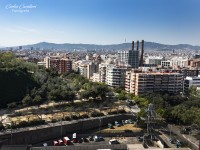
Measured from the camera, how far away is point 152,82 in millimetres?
39625

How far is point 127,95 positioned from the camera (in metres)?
36.5

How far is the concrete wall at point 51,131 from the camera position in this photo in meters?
21.3

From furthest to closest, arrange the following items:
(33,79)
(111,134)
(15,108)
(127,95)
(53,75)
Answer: (53,75) → (33,79) → (127,95) → (15,108) → (111,134)

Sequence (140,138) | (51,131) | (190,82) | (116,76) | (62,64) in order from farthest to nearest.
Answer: (62,64)
(190,82)
(116,76)
(51,131)
(140,138)

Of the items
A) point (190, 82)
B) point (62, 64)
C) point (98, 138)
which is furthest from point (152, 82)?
point (62, 64)

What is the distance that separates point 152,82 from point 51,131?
20088 millimetres

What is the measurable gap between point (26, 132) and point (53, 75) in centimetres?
2384

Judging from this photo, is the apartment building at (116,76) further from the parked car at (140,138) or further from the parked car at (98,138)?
the parked car at (98,138)

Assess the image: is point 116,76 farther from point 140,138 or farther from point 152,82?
point 140,138

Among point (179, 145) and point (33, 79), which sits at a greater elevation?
point (33, 79)

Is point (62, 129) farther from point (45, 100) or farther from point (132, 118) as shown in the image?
point (45, 100)

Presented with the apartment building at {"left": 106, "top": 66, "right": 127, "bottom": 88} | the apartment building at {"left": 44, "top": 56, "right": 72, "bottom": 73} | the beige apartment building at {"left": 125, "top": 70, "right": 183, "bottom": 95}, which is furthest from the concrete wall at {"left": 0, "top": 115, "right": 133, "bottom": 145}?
the apartment building at {"left": 44, "top": 56, "right": 72, "bottom": 73}

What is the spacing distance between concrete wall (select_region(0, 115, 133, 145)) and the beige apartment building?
12.5 metres

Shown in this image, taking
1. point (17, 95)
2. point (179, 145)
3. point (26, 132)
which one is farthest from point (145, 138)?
point (17, 95)
